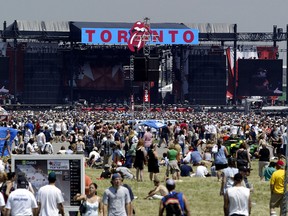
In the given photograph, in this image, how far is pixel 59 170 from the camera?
58.0 feet

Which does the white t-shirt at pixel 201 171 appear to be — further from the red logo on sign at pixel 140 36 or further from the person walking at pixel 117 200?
the red logo on sign at pixel 140 36

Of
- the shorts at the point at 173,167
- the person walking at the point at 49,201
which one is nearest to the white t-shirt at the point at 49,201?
the person walking at the point at 49,201

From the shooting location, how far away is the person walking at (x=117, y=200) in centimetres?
1603

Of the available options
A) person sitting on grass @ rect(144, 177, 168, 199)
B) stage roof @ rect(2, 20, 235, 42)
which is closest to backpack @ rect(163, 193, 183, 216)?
person sitting on grass @ rect(144, 177, 168, 199)

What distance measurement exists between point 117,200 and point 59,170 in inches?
74.7

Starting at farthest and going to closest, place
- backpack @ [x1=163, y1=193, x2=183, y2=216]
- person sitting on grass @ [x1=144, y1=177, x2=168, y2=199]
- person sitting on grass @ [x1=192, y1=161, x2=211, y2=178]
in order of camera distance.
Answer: person sitting on grass @ [x1=192, y1=161, x2=211, y2=178]
person sitting on grass @ [x1=144, y1=177, x2=168, y2=199]
backpack @ [x1=163, y1=193, x2=183, y2=216]

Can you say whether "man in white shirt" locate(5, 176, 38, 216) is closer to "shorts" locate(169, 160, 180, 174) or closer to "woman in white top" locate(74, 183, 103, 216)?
"woman in white top" locate(74, 183, 103, 216)

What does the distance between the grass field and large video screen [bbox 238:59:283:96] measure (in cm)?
7492

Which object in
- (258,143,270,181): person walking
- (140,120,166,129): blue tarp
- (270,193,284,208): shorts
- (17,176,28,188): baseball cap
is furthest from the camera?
(140,120,166,129): blue tarp

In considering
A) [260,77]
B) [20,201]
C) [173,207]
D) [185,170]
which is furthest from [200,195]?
[260,77]

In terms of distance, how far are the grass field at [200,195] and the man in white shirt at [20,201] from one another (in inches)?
243

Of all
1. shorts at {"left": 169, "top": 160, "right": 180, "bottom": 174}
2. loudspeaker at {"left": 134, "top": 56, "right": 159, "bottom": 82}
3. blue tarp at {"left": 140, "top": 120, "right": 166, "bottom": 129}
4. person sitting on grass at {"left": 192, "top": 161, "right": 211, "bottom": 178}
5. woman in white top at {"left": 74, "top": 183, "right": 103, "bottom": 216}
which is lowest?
person sitting on grass at {"left": 192, "top": 161, "right": 211, "bottom": 178}

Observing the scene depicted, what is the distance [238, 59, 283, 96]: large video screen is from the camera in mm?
105500

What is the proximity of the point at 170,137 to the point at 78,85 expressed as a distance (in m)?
63.9
